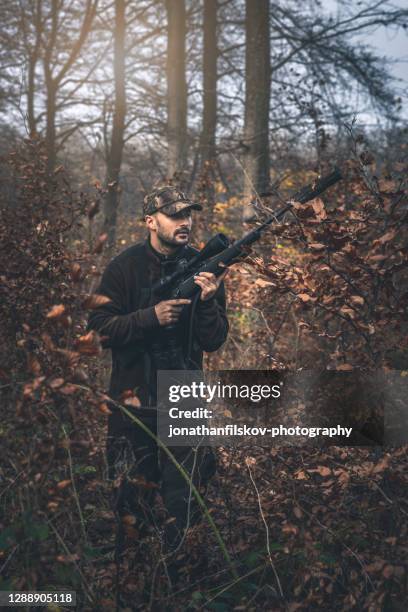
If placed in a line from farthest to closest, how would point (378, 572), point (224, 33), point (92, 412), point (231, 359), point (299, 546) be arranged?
1. point (224, 33)
2. point (231, 359)
3. point (92, 412)
4. point (299, 546)
5. point (378, 572)

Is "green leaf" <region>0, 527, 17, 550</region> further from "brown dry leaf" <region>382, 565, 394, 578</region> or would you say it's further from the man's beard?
the man's beard

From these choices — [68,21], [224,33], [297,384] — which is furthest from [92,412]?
[68,21]

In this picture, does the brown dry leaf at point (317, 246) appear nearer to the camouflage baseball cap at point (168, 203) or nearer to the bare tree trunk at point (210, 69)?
the camouflage baseball cap at point (168, 203)

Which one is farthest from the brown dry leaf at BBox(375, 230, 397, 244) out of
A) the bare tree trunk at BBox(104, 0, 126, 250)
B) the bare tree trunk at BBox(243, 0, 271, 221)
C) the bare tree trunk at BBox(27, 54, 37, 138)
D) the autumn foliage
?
the bare tree trunk at BBox(27, 54, 37, 138)

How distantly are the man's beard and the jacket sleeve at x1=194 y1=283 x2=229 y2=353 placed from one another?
385 millimetres

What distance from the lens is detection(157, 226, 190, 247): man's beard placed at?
3869 millimetres

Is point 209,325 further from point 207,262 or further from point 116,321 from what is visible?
point 116,321

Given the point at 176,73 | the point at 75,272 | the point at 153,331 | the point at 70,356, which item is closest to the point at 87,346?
the point at 70,356

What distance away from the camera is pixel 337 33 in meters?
9.93

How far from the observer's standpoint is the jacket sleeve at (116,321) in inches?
145

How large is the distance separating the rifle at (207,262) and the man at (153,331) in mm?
63

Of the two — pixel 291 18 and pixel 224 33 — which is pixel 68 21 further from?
pixel 291 18

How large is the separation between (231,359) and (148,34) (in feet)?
38.2

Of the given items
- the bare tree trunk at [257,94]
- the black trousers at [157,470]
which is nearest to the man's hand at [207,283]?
the black trousers at [157,470]
